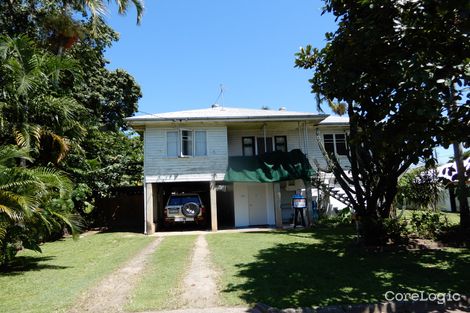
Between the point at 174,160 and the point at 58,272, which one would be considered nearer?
the point at 58,272

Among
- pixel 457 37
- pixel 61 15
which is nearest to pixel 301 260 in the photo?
pixel 457 37

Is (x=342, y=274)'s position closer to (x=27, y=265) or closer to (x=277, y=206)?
(x=27, y=265)

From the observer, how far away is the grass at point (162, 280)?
20.1 feet

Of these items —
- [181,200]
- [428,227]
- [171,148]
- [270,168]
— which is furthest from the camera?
[171,148]

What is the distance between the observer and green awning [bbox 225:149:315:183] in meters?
17.2

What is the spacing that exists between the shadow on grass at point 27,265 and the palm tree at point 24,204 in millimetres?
281

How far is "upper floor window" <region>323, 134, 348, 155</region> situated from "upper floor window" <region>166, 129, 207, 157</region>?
22.7 ft

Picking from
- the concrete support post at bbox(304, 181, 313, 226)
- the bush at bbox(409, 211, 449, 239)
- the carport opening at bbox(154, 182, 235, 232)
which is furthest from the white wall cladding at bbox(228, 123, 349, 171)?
the bush at bbox(409, 211, 449, 239)

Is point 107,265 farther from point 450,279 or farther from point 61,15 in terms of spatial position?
point 61,15

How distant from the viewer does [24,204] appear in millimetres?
7867

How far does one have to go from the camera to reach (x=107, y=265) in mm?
9578

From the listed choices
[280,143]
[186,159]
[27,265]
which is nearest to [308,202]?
[280,143]

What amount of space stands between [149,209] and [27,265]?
24.7ft

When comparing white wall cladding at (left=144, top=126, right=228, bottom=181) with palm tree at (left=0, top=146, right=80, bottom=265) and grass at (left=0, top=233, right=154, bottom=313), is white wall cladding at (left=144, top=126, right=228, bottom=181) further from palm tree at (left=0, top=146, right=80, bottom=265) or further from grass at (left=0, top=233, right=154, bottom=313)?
palm tree at (left=0, top=146, right=80, bottom=265)
